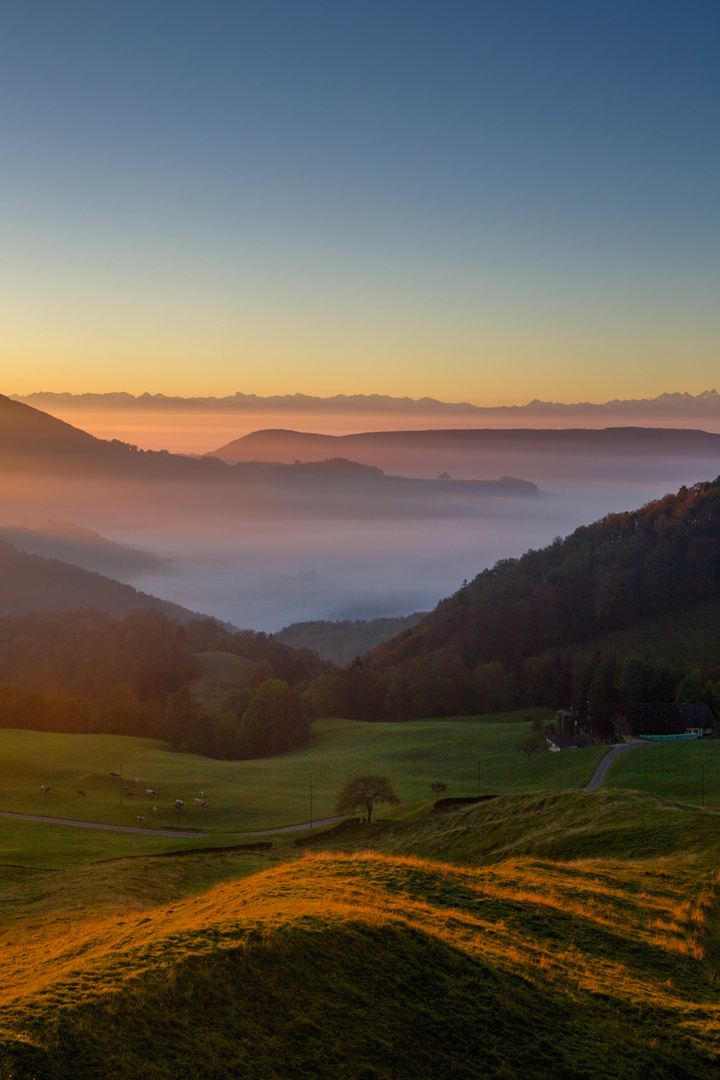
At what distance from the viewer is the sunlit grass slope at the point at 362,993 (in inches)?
415

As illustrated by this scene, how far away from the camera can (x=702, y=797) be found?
47.5 meters

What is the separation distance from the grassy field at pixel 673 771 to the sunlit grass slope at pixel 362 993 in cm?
3342

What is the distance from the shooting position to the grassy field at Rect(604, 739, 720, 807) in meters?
50.2

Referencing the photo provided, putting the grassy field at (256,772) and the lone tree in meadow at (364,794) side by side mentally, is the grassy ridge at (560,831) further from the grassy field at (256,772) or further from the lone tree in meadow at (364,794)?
the grassy field at (256,772)

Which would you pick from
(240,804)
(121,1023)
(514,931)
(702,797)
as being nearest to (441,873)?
(514,931)

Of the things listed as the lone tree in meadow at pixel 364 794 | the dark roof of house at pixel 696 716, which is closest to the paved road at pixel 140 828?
the lone tree in meadow at pixel 364 794

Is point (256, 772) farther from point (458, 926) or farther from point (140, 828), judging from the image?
point (458, 926)

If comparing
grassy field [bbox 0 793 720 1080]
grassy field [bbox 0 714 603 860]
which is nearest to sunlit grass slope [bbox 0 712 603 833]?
grassy field [bbox 0 714 603 860]

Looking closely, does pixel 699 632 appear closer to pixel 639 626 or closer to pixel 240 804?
pixel 639 626

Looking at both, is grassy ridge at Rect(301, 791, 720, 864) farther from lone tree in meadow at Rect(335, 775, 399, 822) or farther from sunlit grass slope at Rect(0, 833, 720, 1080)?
sunlit grass slope at Rect(0, 833, 720, 1080)

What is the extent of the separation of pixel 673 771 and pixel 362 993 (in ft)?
163

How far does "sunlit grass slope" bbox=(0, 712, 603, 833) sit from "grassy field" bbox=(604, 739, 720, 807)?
137 inches

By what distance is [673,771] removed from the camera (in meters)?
55.7

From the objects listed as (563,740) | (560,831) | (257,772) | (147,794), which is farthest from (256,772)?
(560,831)
